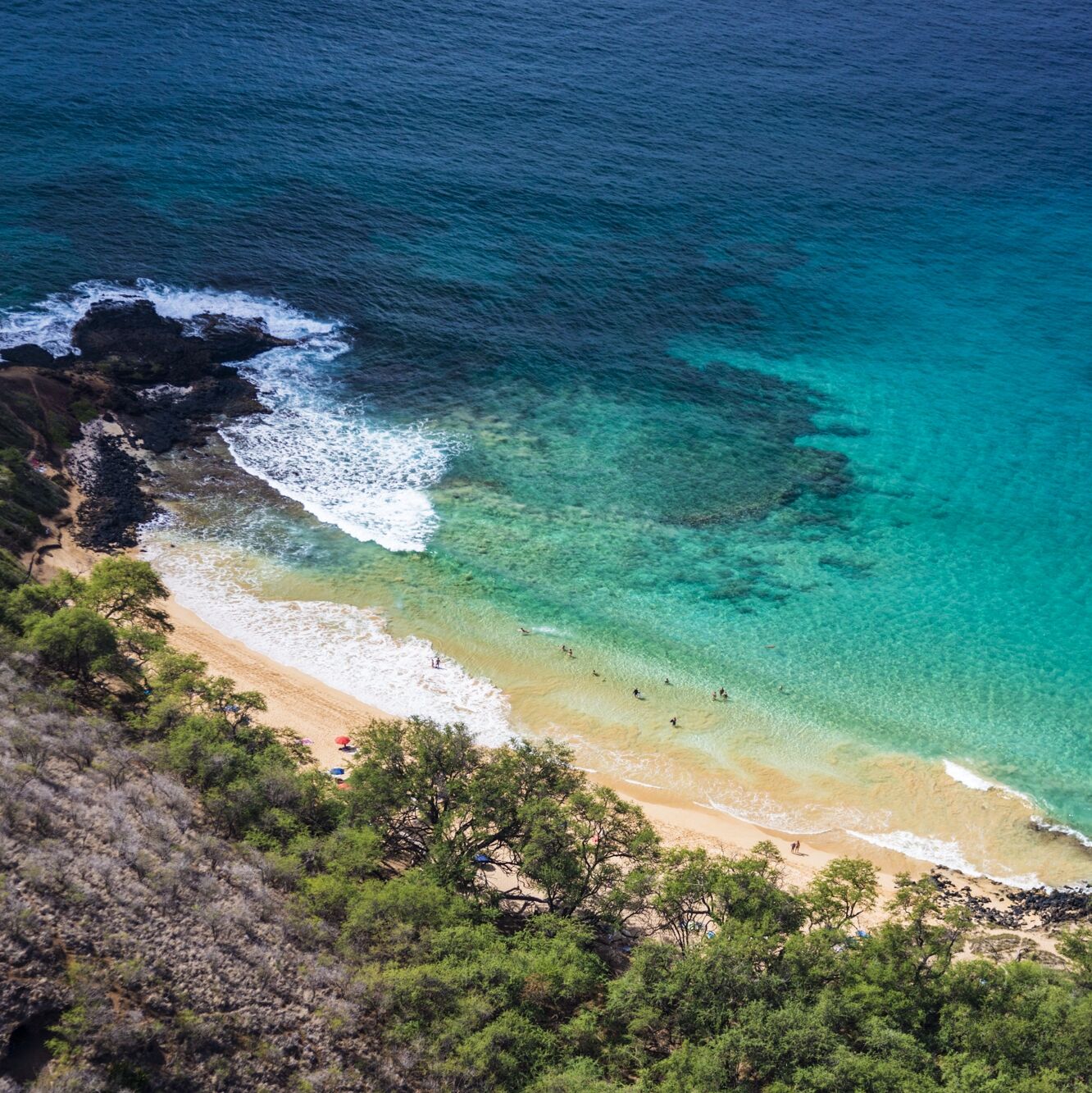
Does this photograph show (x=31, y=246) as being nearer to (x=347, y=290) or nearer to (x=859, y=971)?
(x=347, y=290)

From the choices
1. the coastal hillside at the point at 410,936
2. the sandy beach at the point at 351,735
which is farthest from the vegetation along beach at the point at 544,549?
the sandy beach at the point at 351,735

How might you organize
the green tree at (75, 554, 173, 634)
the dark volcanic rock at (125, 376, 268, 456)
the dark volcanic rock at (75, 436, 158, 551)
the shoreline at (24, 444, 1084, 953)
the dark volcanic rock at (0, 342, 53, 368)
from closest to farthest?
the shoreline at (24, 444, 1084, 953) → the green tree at (75, 554, 173, 634) → the dark volcanic rock at (75, 436, 158, 551) → the dark volcanic rock at (125, 376, 268, 456) → the dark volcanic rock at (0, 342, 53, 368)

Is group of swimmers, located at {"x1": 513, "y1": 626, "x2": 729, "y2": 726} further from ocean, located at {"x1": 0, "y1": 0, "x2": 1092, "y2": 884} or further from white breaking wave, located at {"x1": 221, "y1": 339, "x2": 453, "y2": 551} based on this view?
white breaking wave, located at {"x1": 221, "y1": 339, "x2": 453, "y2": 551}

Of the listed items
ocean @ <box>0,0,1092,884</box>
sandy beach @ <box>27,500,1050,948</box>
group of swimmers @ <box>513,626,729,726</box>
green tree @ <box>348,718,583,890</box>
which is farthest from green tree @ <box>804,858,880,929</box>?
group of swimmers @ <box>513,626,729,726</box>

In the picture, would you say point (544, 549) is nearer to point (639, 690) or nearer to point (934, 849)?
point (639, 690)

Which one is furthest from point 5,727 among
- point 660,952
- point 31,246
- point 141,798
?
point 31,246
